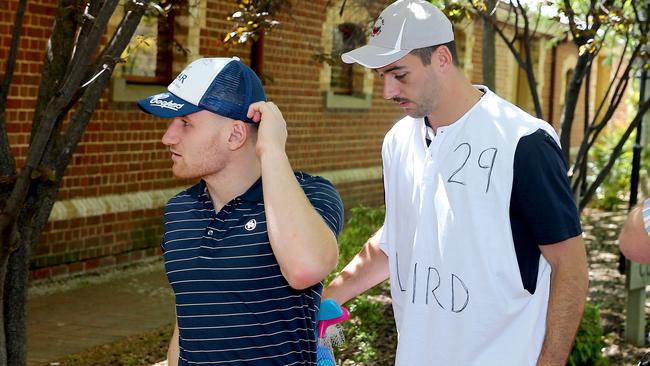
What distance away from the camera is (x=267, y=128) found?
2682 mm

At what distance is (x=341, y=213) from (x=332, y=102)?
12748 millimetres

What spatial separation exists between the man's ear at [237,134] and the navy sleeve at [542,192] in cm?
81

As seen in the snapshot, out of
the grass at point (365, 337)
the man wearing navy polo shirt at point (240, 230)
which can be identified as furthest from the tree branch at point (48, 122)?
the grass at point (365, 337)

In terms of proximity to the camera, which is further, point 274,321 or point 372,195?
point 372,195

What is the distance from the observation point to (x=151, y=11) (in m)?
4.89

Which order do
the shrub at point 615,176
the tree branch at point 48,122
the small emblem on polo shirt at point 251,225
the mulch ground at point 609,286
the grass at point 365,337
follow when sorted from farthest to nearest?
the shrub at point 615,176 < the mulch ground at point 609,286 < the grass at point 365,337 < the tree branch at point 48,122 < the small emblem on polo shirt at point 251,225

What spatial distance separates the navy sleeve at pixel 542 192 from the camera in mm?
2922

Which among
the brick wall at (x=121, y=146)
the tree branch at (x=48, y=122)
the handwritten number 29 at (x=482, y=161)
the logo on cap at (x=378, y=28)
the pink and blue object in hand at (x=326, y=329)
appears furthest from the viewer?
the brick wall at (x=121, y=146)

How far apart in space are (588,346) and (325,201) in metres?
4.51

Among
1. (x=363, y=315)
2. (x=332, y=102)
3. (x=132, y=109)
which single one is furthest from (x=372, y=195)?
(x=363, y=315)

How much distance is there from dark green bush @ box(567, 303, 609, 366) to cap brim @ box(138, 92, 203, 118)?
4581 millimetres

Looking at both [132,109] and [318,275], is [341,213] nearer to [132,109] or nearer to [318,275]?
[318,275]

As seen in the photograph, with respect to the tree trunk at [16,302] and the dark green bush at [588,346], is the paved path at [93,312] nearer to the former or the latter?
the tree trunk at [16,302]

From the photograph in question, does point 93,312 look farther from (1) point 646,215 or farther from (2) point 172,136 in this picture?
(1) point 646,215
